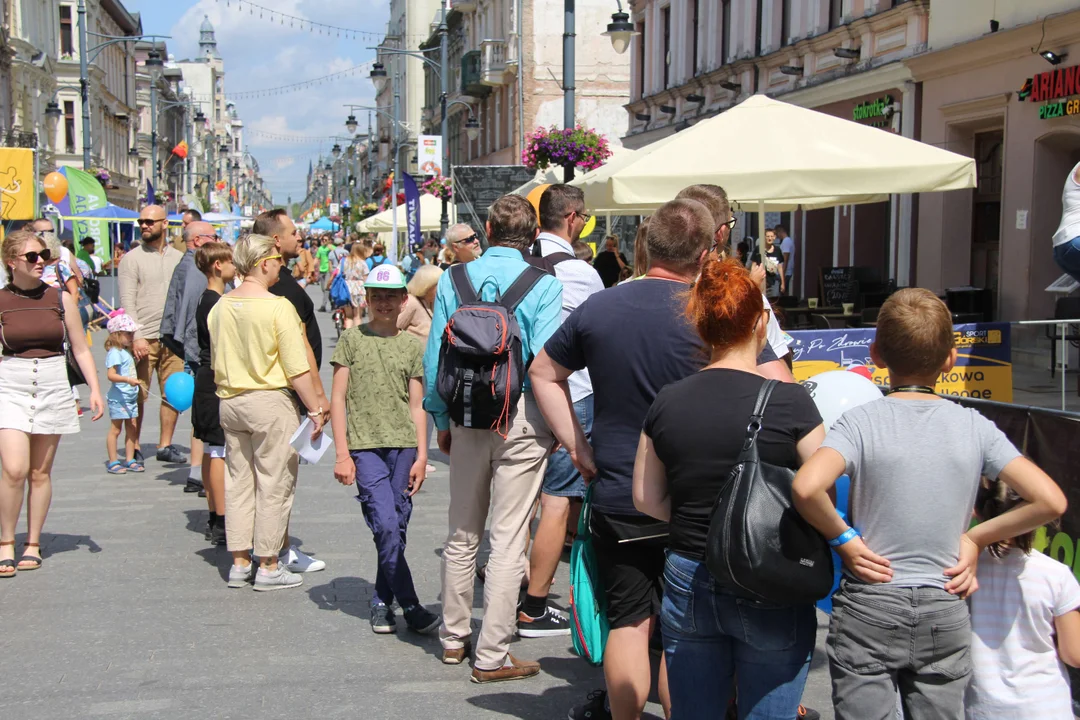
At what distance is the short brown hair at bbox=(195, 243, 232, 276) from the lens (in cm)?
725

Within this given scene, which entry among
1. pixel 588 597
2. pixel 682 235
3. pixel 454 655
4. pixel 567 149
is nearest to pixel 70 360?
pixel 454 655

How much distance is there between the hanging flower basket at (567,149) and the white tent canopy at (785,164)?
8338 mm

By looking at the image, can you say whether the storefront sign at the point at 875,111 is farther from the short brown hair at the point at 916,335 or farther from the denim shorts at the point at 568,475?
the short brown hair at the point at 916,335

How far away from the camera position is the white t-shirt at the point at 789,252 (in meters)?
21.0

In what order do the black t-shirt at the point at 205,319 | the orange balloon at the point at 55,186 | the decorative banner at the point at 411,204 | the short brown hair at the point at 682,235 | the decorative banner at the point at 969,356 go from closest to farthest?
the short brown hair at the point at 682,235
the decorative banner at the point at 969,356
the black t-shirt at the point at 205,319
the orange balloon at the point at 55,186
the decorative banner at the point at 411,204

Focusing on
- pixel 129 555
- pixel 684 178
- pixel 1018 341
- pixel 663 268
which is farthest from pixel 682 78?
pixel 663 268

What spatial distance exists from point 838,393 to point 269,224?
3.53 metres

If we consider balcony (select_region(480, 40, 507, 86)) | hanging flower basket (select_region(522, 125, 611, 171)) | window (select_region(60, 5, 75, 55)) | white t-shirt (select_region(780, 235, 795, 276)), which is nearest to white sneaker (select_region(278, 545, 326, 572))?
hanging flower basket (select_region(522, 125, 611, 171))

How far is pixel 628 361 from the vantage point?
3686mm

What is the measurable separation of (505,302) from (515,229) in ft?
1.26

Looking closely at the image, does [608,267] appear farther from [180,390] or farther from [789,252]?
[789,252]

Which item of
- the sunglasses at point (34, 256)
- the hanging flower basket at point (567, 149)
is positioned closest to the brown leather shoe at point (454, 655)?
the sunglasses at point (34, 256)

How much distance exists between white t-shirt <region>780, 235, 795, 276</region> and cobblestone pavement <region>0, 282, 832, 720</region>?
14497 mm

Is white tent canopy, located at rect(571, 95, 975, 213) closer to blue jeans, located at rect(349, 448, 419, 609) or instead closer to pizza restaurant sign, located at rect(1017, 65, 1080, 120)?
blue jeans, located at rect(349, 448, 419, 609)
